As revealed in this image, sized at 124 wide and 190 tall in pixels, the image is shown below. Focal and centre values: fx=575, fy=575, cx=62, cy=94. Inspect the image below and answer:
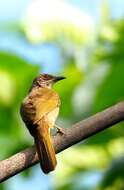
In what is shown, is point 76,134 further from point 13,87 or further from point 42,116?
point 13,87

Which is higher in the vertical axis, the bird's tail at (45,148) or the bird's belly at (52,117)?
the bird's tail at (45,148)

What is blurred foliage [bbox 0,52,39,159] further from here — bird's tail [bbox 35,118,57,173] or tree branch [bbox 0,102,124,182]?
tree branch [bbox 0,102,124,182]

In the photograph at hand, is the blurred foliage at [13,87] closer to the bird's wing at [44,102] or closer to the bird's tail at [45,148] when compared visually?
the bird's wing at [44,102]

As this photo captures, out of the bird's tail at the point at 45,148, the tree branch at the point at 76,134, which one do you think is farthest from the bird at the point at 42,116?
the tree branch at the point at 76,134

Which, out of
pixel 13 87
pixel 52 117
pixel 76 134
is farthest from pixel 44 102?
pixel 76 134

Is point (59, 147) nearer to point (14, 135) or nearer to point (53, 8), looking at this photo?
point (14, 135)

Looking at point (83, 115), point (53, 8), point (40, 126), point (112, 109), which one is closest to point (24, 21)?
point (53, 8)

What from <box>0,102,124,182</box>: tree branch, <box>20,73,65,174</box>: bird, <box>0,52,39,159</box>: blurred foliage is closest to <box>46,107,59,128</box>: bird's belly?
<box>20,73,65,174</box>: bird

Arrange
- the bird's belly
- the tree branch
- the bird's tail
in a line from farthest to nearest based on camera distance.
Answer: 1. the bird's belly
2. the bird's tail
3. the tree branch
